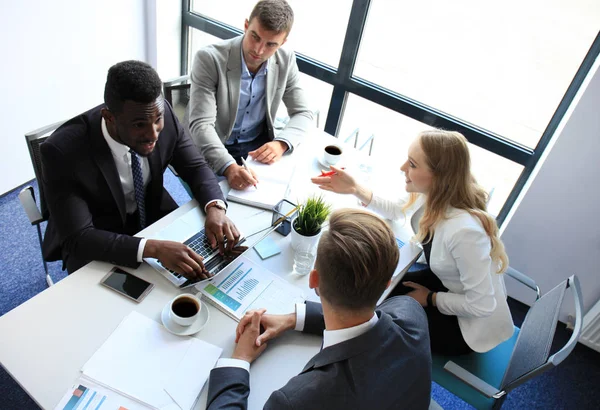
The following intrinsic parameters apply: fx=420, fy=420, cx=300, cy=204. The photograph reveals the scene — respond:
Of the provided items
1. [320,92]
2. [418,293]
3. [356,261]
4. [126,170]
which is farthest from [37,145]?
[320,92]

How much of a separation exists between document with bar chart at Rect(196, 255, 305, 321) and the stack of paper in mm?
158

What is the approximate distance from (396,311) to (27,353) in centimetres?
97

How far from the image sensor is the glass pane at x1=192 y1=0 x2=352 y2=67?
107 inches

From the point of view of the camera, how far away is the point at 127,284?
1293 mm

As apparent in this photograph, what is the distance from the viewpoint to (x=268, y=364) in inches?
45.9

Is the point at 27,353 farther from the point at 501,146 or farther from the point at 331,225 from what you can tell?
the point at 501,146

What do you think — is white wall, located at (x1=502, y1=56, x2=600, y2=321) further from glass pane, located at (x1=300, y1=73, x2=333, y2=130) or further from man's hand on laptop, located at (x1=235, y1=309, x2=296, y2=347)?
man's hand on laptop, located at (x1=235, y1=309, x2=296, y2=347)

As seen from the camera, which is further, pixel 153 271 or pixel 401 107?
pixel 401 107

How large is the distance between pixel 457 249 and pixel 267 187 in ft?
2.64

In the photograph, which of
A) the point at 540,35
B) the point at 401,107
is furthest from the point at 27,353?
the point at 540,35

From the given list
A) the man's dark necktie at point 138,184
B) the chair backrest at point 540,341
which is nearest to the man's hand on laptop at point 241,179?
the man's dark necktie at point 138,184

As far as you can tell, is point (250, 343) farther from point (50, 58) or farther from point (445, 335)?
point (50, 58)

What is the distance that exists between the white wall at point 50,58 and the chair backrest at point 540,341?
112 inches

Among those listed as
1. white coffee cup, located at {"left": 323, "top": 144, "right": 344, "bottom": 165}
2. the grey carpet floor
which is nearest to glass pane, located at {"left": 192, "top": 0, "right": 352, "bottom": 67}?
white coffee cup, located at {"left": 323, "top": 144, "right": 344, "bottom": 165}
